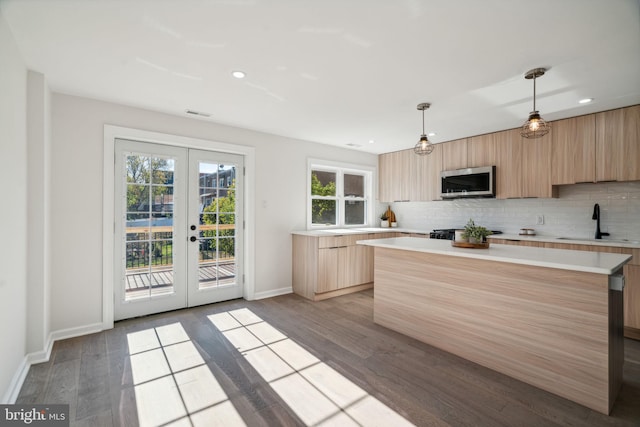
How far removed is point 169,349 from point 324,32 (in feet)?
9.65

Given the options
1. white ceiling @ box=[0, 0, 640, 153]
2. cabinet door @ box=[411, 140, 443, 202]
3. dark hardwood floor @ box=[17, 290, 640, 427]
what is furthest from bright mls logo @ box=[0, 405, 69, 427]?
cabinet door @ box=[411, 140, 443, 202]

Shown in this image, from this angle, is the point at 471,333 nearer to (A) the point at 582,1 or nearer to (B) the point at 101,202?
(A) the point at 582,1

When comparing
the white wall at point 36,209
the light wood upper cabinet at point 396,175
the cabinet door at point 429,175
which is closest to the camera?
the white wall at point 36,209

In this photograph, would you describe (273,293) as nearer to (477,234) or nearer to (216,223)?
(216,223)

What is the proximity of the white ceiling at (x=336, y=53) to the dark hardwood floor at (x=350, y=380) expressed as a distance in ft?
8.07

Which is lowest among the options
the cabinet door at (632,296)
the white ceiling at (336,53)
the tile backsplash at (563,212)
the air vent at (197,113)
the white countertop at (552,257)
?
the cabinet door at (632,296)

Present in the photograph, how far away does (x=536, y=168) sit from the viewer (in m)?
3.95

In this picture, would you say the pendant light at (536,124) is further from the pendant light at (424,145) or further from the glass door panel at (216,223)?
the glass door panel at (216,223)

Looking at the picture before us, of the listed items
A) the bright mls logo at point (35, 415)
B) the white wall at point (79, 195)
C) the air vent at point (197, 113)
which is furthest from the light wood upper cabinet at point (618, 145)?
the bright mls logo at point (35, 415)

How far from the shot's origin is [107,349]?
2750 millimetres

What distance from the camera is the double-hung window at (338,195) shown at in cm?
519

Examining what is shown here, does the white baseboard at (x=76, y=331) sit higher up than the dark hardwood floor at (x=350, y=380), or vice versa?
the white baseboard at (x=76, y=331)

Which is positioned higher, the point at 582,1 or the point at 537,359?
the point at 582,1

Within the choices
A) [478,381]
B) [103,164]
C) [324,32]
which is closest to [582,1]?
[324,32]
